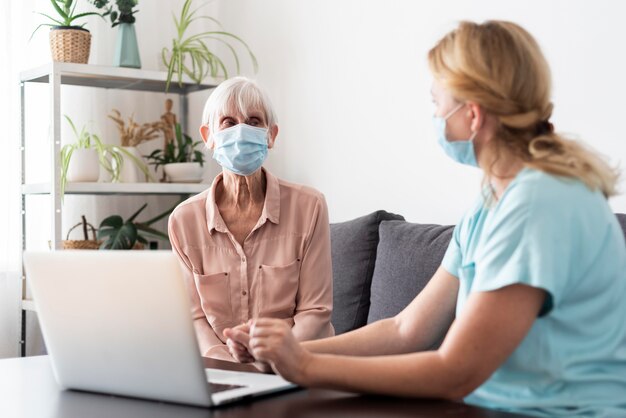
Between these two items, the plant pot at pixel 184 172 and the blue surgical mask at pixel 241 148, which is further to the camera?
the plant pot at pixel 184 172

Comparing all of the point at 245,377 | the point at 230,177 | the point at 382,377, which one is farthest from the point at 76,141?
the point at 382,377

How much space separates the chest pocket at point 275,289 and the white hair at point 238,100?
40 centimetres

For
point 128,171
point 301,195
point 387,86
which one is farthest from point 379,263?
point 128,171

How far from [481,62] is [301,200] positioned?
41.4 inches

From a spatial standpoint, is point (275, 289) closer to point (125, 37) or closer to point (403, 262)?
point (403, 262)

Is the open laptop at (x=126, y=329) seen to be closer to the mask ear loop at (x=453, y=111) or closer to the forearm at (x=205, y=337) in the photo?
the mask ear loop at (x=453, y=111)

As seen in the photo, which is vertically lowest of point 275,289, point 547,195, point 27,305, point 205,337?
point 27,305

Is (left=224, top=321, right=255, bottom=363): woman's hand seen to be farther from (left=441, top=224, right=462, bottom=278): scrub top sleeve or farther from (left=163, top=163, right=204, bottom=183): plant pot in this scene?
(left=163, top=163, right=204, bottom=183): plant pot

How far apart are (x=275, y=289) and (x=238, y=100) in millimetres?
483

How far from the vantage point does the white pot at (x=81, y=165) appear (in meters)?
3.38

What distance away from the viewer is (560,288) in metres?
1.21

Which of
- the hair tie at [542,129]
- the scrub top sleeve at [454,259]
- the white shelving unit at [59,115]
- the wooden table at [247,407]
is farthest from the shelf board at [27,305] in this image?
the hair tie at [542,129]

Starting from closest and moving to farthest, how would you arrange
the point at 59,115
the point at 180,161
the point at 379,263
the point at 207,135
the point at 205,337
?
the point at 205,337 → the point at 207,135 → the point at 379,263 → the point at 59,115 → the point at 180,161

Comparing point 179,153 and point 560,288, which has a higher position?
point 560,288
